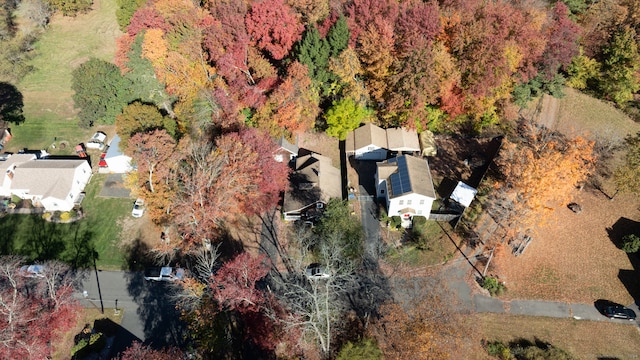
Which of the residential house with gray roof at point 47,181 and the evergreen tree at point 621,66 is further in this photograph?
the evergreen tree at point 621,66

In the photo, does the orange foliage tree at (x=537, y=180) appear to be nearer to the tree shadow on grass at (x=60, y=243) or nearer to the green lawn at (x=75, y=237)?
the green lawn at (x=75, y=237)

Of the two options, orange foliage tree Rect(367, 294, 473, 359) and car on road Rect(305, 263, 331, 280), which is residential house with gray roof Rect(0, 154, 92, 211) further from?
orange foliage tree Rect(367, 294, 473, 359)

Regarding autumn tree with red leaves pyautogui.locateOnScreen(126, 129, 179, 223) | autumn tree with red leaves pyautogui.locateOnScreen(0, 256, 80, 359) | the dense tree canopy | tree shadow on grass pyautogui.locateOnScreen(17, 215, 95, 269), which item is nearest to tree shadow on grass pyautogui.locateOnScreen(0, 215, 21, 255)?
tree shadow on grass pyautogui.locateOnScreen(17, 215, 95, 269)

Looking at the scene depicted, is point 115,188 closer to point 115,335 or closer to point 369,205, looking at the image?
point 115,335

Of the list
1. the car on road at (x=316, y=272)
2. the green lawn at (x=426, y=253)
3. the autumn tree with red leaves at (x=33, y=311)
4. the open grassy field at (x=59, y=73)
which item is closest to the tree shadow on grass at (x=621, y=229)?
the green lawn at (x=426, y=253)

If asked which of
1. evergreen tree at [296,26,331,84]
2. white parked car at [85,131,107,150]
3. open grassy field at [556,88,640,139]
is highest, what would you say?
evergreen tree at [296,26,331,84]

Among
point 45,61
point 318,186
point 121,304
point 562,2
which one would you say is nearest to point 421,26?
point 318,186

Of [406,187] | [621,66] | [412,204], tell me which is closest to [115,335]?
[406,187]

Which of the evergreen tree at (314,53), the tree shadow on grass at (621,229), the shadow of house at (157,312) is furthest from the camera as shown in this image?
the evergreen tree at (314,53)
